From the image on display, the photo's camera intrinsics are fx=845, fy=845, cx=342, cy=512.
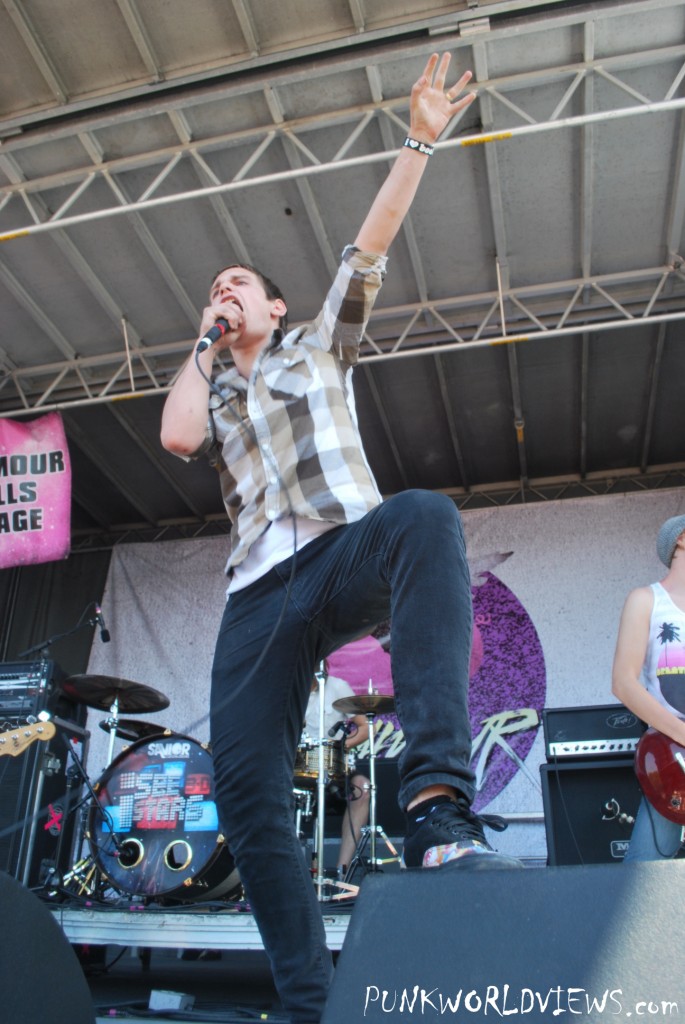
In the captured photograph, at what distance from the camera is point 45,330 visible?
6.10m

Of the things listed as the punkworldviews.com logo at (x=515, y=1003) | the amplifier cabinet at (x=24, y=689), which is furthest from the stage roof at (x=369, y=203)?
the punkworldviews.com logo at (x=515, y=1003)

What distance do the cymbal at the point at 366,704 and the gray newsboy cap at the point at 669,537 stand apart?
2024 mm

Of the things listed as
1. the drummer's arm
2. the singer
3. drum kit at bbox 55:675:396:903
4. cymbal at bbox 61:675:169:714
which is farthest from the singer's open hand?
the drummer's arm

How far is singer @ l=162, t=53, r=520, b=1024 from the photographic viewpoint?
4.00 ft

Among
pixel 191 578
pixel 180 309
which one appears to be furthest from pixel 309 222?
pixel 191 578

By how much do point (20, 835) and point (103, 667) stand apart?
356cm

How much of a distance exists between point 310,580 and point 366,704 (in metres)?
3.60

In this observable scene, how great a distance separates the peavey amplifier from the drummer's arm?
202cm

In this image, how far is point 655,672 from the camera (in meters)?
3.04

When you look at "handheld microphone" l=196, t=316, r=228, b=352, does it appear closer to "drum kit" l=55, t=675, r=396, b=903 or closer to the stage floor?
the stage floor

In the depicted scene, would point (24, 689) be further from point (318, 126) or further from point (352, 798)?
point (318, 126)

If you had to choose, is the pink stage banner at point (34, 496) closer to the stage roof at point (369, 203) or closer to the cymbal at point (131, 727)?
the stage roof at point (369, 203)

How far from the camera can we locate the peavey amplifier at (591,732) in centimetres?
365

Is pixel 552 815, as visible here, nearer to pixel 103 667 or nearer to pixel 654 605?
pixel 654 605
